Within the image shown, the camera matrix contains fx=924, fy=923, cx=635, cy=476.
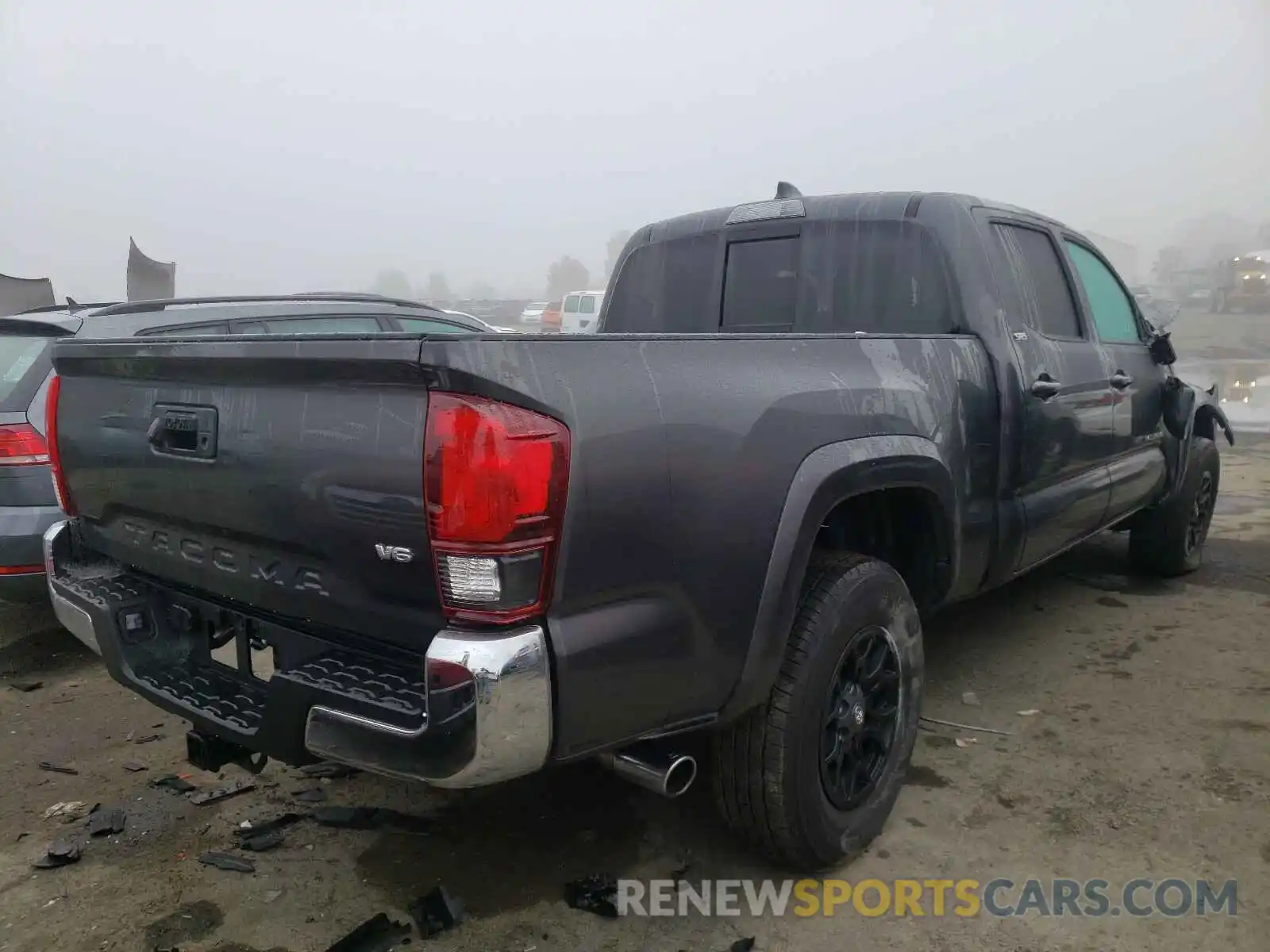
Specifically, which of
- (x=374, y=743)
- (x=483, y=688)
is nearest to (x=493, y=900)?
(x=374, y=743)

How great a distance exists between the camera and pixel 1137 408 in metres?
4.34

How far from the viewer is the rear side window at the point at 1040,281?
3.55 m

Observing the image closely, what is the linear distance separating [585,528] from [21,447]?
347cm

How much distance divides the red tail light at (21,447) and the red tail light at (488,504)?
3219 millimetres

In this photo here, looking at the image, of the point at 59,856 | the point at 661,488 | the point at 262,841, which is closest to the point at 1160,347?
the point at 661,488

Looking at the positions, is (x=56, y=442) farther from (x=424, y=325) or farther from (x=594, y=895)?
(x=424, y=325)

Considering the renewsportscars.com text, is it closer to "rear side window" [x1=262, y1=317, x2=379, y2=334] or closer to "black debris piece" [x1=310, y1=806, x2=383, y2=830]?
"black debris piece" [x1=310, y1=806, x2=383, y2=830]

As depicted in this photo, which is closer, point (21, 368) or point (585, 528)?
point (585, 528)

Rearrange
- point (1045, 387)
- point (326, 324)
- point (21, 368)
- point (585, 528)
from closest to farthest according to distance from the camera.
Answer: point (585, 528) < point (1045, 387) < point (21, 368) < point (326, 324)

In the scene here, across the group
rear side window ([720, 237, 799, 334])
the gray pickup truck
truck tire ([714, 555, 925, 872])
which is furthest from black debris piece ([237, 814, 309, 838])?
rear side window ([720, 237, 799, 334])

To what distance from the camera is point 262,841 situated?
9.11ft

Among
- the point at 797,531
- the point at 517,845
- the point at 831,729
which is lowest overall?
the point at 517,845

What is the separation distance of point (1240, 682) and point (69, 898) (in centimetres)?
425

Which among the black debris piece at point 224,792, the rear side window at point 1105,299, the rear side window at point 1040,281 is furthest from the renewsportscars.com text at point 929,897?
the rear side window at point 1105,299
